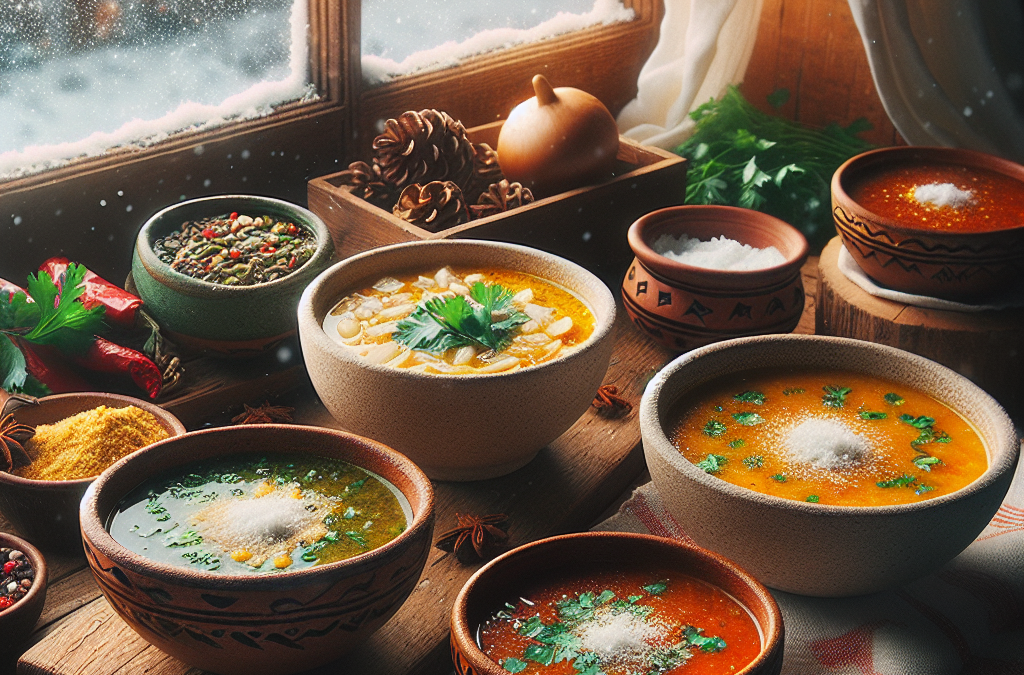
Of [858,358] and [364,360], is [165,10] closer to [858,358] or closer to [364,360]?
[364,360]

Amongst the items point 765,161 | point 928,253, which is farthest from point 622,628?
point 765,161

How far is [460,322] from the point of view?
59.1 inches

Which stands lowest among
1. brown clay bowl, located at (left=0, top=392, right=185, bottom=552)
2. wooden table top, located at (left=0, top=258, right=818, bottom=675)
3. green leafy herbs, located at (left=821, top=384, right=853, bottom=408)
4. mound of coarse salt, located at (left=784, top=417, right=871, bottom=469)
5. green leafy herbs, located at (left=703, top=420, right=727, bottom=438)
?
wooden table top, located at (left=0, top=258, right=818, bottom=675)

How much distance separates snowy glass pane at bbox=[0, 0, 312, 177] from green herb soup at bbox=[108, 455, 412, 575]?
35.5 inches

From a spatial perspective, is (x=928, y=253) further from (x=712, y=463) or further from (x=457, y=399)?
(x=457, y=399)

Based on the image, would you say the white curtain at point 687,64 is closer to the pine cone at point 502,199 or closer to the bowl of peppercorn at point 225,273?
the pine cone at point 502,199

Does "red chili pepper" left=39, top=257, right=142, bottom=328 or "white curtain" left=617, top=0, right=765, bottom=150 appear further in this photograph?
"white curtain" left=617, top=0, right=765, bottom=150

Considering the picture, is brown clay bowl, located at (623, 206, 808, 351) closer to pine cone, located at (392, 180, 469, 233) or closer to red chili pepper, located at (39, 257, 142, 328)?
pine cone, located at (392, 180, 469, 233)

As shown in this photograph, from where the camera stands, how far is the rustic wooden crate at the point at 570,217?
1.95 metres

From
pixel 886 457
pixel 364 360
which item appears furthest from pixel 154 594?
pixel 886 457

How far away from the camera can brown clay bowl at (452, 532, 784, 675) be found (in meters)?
1.07

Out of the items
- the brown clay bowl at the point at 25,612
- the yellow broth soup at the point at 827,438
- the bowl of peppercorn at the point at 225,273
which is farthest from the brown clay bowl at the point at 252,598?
the bowl of peppercorn at the point at 225,273

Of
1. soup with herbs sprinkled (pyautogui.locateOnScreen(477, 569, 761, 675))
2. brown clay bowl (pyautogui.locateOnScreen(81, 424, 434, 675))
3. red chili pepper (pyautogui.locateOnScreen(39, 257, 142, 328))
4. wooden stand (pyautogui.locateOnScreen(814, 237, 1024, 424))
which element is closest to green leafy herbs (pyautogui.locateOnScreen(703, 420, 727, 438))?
soup with herbs sprinkled (pyautogui.locateOnScreen(477, 569, 761, 675))

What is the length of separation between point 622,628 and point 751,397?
20.6 inches
